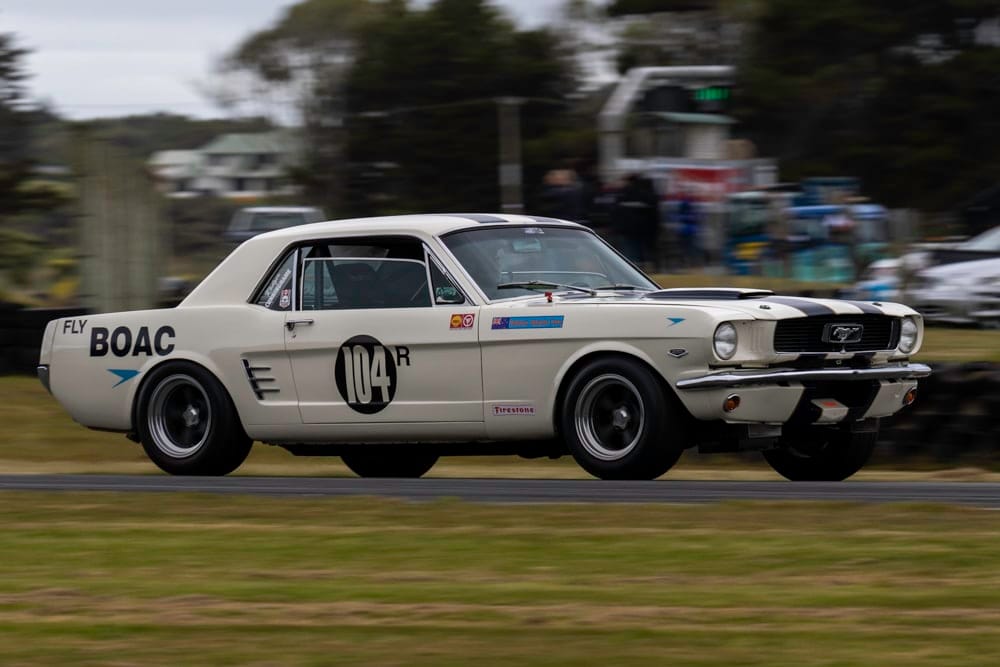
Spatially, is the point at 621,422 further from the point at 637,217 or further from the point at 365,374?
the point at 637,217

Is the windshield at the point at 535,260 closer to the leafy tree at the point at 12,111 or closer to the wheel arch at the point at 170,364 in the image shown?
the wheel arch at the point at 170,364

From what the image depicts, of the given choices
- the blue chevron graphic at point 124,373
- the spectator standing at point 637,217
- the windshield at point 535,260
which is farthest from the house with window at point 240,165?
the windshield at point 535,260

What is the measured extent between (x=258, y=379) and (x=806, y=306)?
301 cm

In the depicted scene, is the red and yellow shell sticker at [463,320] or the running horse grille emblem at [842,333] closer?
the running horse grille emblem at [842,333]

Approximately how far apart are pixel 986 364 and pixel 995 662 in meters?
6.88

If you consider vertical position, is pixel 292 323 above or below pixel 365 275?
below

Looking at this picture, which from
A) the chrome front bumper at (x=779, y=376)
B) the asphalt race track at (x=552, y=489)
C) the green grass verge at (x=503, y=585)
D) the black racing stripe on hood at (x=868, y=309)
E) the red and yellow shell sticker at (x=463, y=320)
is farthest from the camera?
the red and yellow shell sticker at (x=463, y=320)

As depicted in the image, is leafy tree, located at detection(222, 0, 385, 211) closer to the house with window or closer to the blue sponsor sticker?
the house with window

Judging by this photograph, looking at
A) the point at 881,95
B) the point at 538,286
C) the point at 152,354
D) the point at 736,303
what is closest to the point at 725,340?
the point at 736,303

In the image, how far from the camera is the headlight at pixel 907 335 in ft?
29.2

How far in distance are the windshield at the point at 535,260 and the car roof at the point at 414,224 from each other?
6 centimetres

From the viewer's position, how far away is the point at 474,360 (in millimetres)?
8820

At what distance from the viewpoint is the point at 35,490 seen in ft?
28.6

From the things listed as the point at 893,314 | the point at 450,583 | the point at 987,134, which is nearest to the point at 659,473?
the point at 893,314
